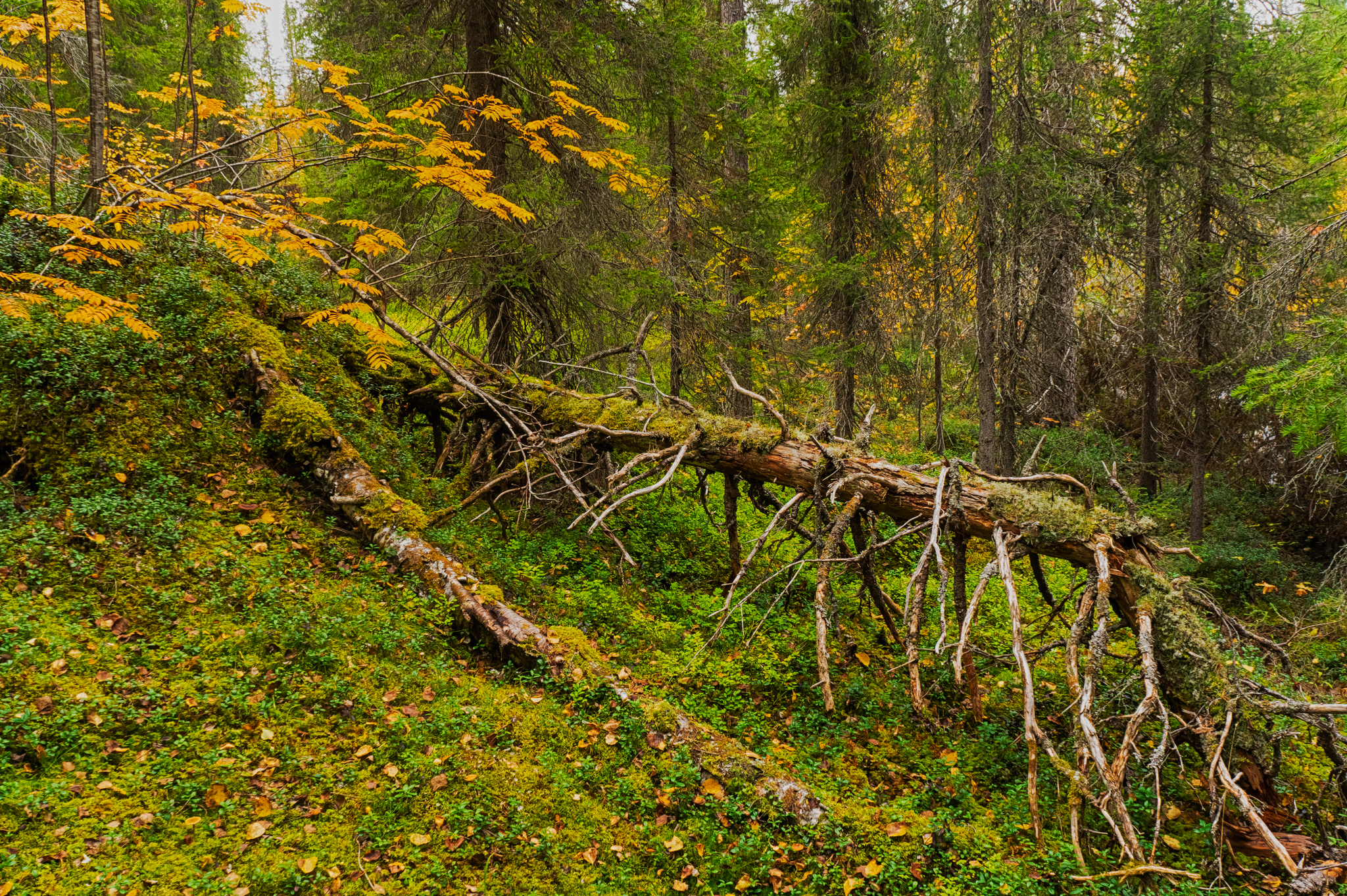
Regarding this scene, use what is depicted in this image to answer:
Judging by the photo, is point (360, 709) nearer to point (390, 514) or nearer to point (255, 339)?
point (390, 514)

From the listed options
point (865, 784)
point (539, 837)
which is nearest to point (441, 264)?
point (539, 837)

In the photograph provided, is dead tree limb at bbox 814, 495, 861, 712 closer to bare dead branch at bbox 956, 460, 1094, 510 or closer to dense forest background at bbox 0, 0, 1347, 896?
dense forest background at bbox 0, 0, 1347, 896

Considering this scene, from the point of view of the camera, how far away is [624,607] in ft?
20.3

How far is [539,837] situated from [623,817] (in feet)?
1.76

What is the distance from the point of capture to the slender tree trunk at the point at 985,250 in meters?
9.30

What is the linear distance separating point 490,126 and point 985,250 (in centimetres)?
735

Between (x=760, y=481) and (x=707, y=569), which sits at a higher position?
(x=760, y=481)

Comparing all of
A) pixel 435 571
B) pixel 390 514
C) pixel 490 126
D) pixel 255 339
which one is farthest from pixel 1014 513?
pixel 255 339

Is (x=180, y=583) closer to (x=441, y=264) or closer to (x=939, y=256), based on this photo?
(x=441, y=264)

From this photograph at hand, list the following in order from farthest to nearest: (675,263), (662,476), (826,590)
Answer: (675,263), (662,476), (826,590)

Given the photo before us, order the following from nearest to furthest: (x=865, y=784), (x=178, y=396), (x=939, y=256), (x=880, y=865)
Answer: (x=880, y=865)
(x=865, y=784)
(x=178, y=396)
(x=939, y=256)

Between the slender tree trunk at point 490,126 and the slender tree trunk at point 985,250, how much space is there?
682 cm

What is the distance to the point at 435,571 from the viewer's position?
553 centimetres

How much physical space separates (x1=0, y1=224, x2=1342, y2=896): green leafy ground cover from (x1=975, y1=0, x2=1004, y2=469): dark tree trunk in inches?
157
